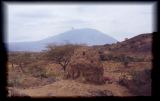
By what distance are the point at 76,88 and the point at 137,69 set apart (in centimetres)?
373

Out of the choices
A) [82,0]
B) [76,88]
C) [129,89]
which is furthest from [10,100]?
[129,89]

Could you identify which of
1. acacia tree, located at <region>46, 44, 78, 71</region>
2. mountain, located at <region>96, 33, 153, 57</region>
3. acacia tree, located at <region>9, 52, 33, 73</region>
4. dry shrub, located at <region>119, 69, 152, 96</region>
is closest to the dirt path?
dry shrub, located at <region>119, 69, 152, 96</region>

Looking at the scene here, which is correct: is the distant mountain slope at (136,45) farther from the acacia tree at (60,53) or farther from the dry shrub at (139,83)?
the dry shrub at (139,83)

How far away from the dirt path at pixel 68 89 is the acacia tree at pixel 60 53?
3.64 metres

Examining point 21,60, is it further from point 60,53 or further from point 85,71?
point 85,71

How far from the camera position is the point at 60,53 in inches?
592

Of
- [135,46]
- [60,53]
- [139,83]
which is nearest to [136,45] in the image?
[135,46]

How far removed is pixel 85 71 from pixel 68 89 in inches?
29.8

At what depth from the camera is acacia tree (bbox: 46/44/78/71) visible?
1423 cm

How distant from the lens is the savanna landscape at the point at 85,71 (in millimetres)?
9500

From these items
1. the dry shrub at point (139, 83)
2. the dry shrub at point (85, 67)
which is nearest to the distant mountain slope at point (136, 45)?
the dry shrub at point (139, 83)

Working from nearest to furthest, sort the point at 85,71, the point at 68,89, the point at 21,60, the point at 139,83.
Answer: the point at 68,89 < the point at 85,71 < the point at 139,83 < the point at 21,60

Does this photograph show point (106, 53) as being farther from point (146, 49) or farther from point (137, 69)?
point (137, 69)

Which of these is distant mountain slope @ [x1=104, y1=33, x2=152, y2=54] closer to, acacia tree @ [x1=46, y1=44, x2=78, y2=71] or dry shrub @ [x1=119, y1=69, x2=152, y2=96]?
acacia tree @ [x1=46, y1=44, x2=78, y2=71]
